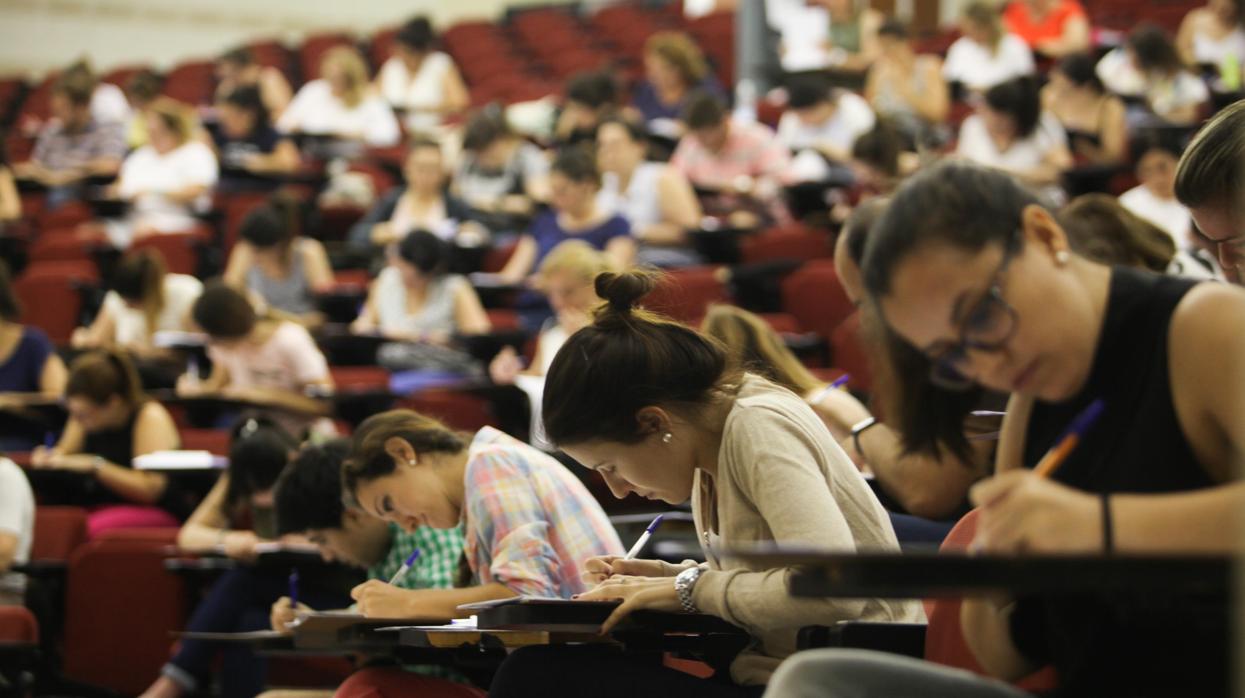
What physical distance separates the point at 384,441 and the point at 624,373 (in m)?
0.74

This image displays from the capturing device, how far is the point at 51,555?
161 inches

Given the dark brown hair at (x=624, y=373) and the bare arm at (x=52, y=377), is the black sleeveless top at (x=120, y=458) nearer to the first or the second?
the bare arm at (x=52, y=377)

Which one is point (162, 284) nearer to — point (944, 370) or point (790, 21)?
point (790, 21)

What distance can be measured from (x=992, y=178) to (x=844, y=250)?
141 cm

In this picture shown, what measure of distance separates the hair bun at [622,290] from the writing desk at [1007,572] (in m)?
0.85

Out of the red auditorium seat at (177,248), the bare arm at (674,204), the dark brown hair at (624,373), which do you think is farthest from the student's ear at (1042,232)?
the red auditorium seat at (177,248)

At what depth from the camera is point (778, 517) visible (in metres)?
1.83

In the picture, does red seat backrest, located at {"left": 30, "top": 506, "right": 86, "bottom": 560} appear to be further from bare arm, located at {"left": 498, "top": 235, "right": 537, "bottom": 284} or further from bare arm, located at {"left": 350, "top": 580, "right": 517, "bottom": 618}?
bare arm, located at {"left": 498, "top": 235, "right": 537, "bottom": 284}

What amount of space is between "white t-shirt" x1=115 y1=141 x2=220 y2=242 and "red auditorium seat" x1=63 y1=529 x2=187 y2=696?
3.67 metres

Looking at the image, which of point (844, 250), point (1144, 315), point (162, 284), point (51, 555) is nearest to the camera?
point (1144, 315)

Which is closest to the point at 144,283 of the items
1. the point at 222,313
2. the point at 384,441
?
the point at 222,313

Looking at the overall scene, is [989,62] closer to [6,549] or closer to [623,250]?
[623,250]

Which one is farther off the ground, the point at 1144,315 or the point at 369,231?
the point at 1144,315

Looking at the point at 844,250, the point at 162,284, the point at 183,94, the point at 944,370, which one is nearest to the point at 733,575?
the point at 944,370
